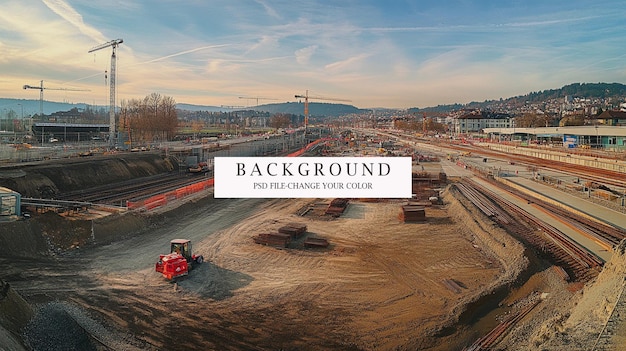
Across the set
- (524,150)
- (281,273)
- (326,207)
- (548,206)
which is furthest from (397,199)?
(524,150)

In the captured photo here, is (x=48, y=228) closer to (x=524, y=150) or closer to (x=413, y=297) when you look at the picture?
(x=413, y=297)

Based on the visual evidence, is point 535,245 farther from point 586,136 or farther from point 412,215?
point 586,136

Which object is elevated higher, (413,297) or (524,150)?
(524,150)

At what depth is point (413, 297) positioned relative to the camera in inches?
537

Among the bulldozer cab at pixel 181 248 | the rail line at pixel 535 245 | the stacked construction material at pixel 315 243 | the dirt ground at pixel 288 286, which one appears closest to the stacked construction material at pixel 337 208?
the dirt ground at pixel 288 286

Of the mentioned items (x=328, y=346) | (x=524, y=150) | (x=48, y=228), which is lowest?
(x=328, y=346)

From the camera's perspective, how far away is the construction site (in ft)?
33.7

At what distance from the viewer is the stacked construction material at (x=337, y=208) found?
2594cm

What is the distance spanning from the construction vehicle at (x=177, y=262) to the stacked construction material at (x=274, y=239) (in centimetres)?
400

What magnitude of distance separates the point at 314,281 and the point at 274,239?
4.85 m

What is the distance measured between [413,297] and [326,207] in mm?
15271

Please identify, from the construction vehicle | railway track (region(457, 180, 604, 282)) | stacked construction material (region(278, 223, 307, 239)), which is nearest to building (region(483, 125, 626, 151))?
railway track (region(457, 180, 604, 282))

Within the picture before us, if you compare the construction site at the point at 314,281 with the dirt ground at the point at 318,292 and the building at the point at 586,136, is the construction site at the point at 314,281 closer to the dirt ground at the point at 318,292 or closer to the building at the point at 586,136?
the dirt ground at the point at 318,292

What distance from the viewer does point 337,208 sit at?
26469 millimetres
